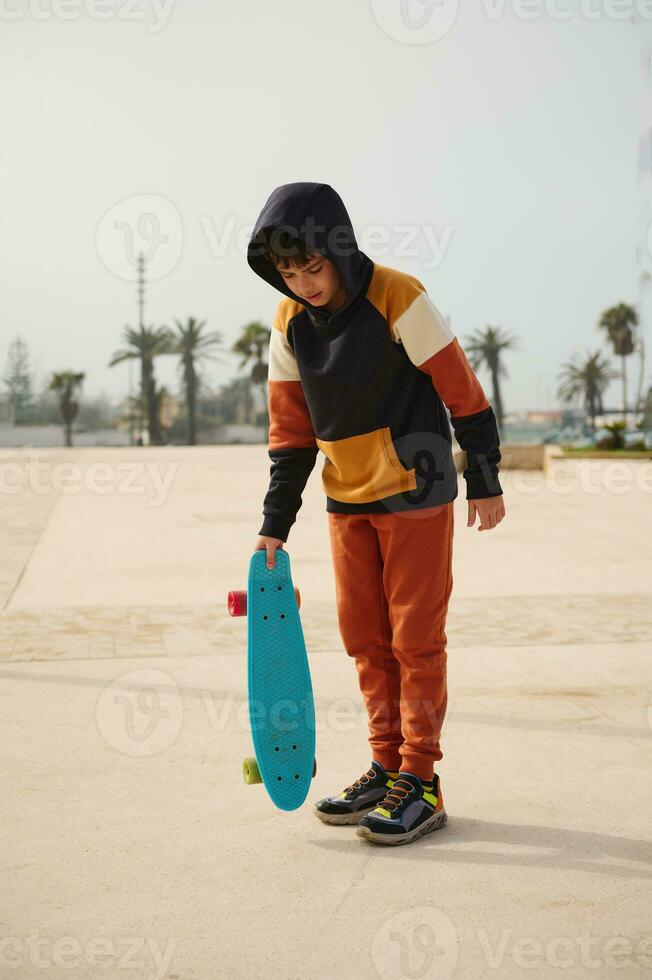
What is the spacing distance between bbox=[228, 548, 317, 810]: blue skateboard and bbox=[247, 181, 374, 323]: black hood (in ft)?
2.78

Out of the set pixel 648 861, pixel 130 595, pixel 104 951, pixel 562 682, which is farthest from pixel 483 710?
pixel 130 595

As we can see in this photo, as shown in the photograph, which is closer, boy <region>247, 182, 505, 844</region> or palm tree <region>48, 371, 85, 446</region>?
boy <region>247, 182, 505, 844</region>

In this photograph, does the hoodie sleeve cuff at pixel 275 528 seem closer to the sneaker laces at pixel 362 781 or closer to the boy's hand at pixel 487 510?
the boy's hand at pixel 487 510

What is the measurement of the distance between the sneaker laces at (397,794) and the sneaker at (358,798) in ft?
0.47

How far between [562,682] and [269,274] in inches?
96.8

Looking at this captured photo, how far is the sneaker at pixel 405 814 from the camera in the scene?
327 cm

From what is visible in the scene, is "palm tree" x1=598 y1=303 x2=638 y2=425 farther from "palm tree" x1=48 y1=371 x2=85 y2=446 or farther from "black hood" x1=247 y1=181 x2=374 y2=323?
"black hood" x1=247 y1=181 x2=374 y2=323

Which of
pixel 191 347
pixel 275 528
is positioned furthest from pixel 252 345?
pixel 275 528

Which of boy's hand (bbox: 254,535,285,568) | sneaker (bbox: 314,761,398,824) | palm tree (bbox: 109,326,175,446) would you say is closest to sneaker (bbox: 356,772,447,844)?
sneaker (bbox: 314,761,398,824)

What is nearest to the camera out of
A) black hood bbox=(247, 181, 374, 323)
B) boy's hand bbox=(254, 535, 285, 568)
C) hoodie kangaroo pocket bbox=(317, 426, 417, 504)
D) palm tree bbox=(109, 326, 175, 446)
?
black hood bbox=(247, 181, 374, 323)

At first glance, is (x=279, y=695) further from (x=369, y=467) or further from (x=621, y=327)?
(x=621, y=327)

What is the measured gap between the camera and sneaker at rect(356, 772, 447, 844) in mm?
3270

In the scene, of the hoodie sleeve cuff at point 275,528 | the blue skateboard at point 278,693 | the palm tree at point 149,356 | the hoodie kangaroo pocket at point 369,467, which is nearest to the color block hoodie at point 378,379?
the hoodie kangaroo pocket at point 369,467

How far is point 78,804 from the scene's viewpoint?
359cm
